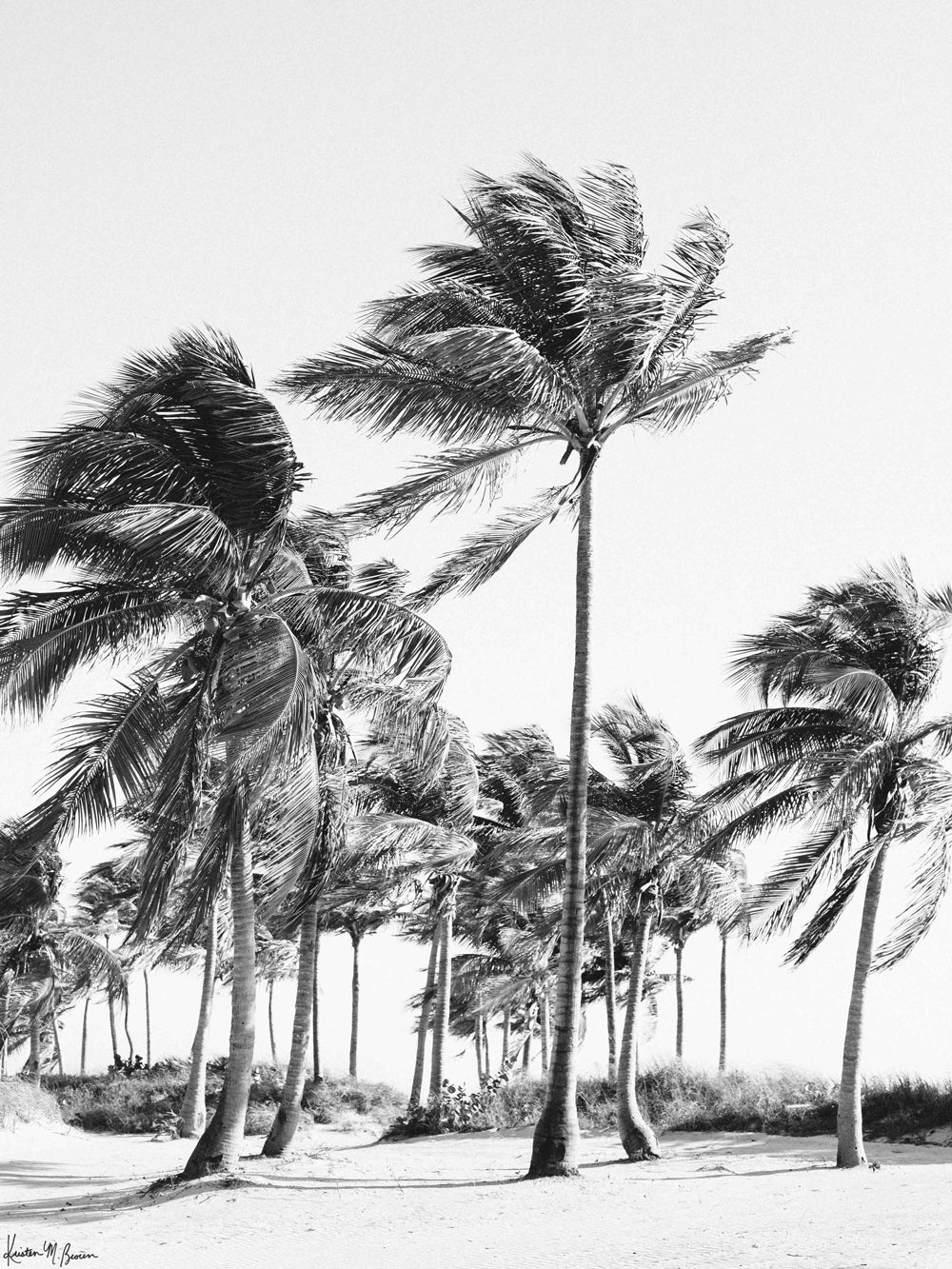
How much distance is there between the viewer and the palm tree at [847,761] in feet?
53.1

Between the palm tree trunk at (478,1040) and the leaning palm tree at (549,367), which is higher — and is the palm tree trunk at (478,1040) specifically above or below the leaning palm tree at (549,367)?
below

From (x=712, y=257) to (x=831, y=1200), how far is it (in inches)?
443

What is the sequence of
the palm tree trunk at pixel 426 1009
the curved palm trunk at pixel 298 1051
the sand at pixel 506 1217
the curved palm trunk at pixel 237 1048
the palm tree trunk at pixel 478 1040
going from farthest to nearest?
1. the palm tree trunk at pixel 478 1040
2. the palm tree trunk at pixel 426 1009
3. the curved palm trunk at pixel 298 1051
4. the curved palm trunk at pixel 237 1048
5. the sand at pixel 506 1217

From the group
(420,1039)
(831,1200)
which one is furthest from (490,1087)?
(831,1200)

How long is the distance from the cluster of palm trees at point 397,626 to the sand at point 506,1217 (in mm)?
1117

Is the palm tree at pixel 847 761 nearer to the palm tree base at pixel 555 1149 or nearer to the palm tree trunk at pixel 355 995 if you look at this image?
the palm tree base at pixel 555 1149

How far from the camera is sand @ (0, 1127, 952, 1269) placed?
10.3 m

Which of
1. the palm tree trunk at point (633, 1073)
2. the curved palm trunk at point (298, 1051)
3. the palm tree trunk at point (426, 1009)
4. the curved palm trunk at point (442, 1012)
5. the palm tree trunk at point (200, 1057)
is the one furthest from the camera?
the palm tree trunk at point (426, 1009)

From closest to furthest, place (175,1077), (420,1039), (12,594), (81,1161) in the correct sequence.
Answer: (12,594) → (81,1161) → (420,1039) → (175,1077)

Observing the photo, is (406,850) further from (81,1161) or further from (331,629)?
(331,629)

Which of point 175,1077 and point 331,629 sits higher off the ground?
point 331,629

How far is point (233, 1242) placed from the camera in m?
11.5

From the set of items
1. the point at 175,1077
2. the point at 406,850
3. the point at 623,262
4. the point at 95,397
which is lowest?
the point at 175,1077
